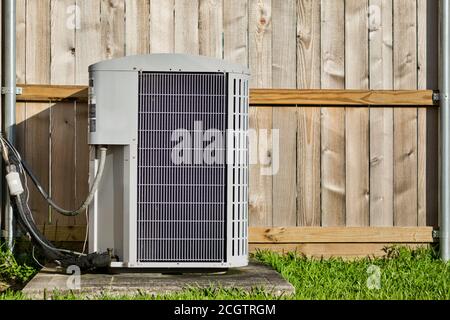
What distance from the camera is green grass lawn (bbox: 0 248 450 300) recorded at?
4.25 metres

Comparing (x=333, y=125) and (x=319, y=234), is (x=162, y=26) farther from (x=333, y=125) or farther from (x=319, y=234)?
(x=319, y=234)

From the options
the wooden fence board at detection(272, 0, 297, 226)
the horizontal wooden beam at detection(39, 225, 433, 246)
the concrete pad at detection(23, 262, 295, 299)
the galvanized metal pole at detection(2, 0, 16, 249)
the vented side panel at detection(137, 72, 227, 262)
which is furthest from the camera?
the wooden fence board at detection(272, 0, 297, 226)

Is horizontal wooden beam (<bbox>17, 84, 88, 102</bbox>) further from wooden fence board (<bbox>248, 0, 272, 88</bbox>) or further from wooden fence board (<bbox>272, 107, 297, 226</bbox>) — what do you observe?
wooden fence board (<bbox>272, 107, 297, 226</bbox>)

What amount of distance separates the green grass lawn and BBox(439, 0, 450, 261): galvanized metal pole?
5.4 inches

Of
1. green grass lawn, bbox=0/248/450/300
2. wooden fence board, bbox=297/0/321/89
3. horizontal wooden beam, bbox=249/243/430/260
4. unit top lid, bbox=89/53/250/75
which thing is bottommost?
green grass lawn, bbox=0/248/450/300

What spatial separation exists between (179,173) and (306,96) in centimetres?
133

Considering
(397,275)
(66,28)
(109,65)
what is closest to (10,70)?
(66,28)

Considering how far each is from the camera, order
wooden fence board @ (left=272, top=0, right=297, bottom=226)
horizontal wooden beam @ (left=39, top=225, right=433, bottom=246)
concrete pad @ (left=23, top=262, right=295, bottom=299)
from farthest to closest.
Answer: wooden fence board @ (left=272, top=0, right=297, bottom=226), horizontal wooden beam @ (left=39, top=225, right=433, bottom=246), concrete pad @ (left=23, top=262, right=295, bottom=299)

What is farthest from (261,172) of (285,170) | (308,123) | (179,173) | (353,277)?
(179,173)

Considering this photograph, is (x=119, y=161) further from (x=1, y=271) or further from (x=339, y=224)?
(x=339, y=224)

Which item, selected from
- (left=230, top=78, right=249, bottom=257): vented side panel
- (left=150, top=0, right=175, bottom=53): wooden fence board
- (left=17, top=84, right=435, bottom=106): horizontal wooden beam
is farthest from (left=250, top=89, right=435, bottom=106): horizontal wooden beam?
(left=230, top=78, right=249, bottom=257): vented side panel

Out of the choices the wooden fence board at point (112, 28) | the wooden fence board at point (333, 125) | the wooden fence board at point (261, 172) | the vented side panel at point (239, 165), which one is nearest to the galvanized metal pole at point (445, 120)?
the wooden fence board at point (333, 125)

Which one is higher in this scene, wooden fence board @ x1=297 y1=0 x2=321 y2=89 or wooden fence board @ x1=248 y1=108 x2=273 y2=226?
wooden fence board @ x1=297 y1=0 x2=321 y2=89

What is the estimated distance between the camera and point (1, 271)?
5082mm
